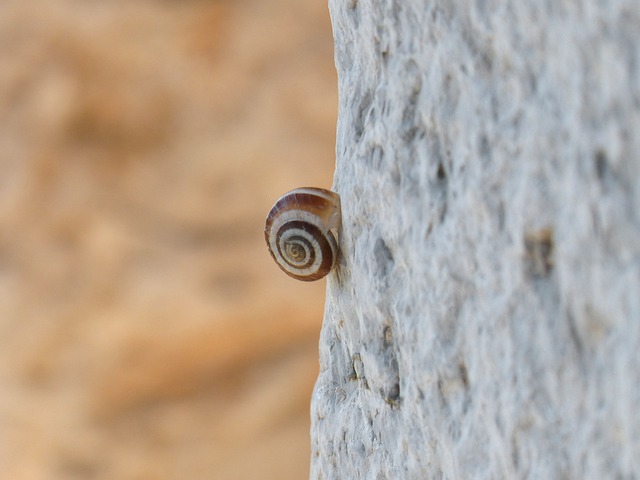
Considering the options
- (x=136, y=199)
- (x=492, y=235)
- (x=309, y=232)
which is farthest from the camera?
(x=136, y=199)

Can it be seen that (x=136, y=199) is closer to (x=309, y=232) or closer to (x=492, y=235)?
(x=309, y=232)

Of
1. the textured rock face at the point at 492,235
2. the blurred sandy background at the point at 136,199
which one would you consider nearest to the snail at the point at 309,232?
the textured rock face at the point at 492,235

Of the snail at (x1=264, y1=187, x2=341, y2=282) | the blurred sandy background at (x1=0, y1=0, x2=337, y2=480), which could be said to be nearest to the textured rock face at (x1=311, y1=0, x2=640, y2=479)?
the snail at (x1=264, y1=187, x2=341, y2=282)

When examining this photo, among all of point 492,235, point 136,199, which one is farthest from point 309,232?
point 136,199

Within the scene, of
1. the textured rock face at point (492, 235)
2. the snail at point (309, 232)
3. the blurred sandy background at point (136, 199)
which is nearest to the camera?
the textured rock face at point (492, 235)

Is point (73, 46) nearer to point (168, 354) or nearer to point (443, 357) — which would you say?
point (168, 354)

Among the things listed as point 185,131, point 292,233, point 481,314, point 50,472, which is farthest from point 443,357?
point 50,472

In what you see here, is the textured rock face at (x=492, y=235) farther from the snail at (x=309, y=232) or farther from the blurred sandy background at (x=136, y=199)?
the blurred sandy background at (x=136, y=199)
